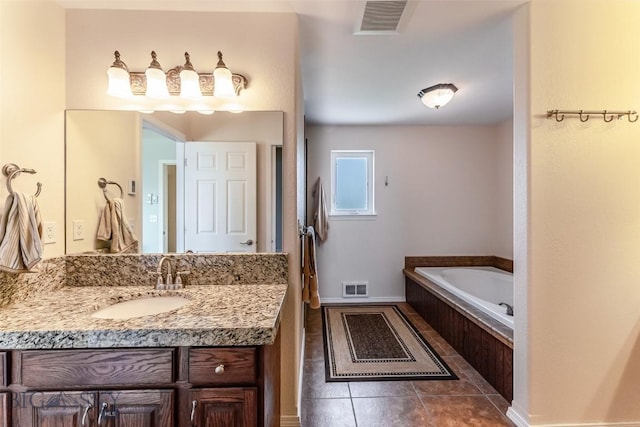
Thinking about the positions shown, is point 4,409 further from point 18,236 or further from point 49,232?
point 49,232

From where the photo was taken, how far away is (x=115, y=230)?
5.78 feet

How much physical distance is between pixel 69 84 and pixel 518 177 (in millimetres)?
2491

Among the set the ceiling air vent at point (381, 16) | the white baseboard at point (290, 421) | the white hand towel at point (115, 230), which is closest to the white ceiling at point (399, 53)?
the ceiling air vent at point (381, 16)

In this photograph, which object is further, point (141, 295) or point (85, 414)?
point (141, 295)

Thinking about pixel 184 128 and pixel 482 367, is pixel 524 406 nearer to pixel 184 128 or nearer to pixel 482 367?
pixel 482 367

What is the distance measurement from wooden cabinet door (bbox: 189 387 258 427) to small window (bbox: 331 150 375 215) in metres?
3.15

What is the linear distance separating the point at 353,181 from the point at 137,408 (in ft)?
11.2

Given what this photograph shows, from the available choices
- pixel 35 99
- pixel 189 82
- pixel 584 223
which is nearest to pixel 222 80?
pixel 189 82

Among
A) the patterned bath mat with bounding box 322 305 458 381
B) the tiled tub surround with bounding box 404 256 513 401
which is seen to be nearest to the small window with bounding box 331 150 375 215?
the tiled tub surround with bounding box 404 256 513 401

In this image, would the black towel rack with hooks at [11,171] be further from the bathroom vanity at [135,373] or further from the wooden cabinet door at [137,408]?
the wooden cabinet door at [137,408]

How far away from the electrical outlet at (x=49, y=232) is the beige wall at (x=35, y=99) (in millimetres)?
22

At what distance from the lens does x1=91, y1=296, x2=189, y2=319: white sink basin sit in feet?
4.77

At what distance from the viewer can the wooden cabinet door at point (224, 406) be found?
108cm

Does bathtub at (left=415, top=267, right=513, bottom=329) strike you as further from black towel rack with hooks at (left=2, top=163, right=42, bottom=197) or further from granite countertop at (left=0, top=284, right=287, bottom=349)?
black towel rack with hooks at (left=2, top=163, right=42, bottom=197)
